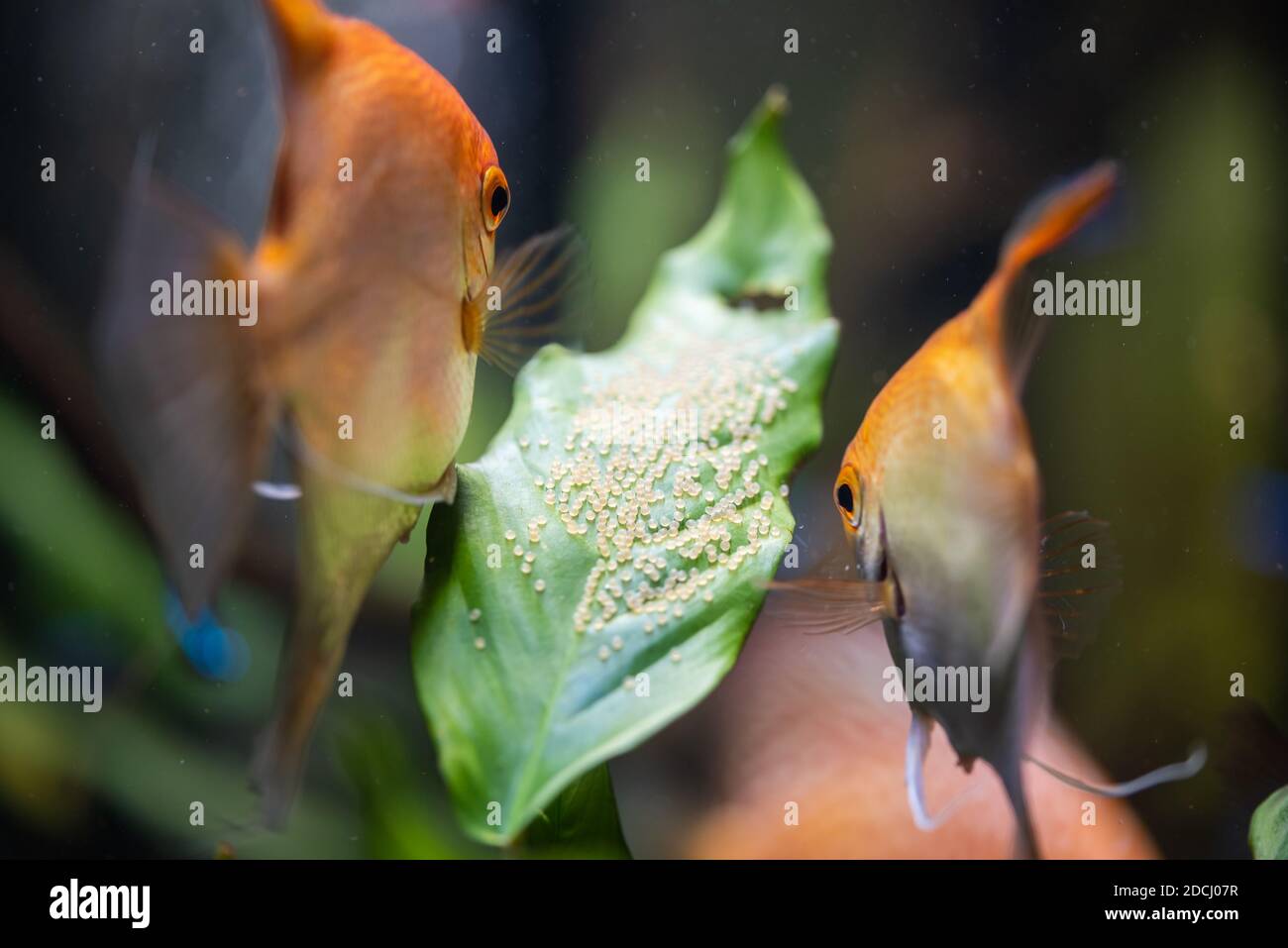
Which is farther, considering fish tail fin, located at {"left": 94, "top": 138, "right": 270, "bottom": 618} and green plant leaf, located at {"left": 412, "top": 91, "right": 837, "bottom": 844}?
green plant leaf, located at {"left": 412, "top": 91, "right": 837, "bottom": 844}

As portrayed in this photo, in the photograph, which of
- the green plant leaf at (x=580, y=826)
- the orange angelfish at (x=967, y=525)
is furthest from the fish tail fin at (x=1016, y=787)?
the green plant leaf at (x=580, y=826)

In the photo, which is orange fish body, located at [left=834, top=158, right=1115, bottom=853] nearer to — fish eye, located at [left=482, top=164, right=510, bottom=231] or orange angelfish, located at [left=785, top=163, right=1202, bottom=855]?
orange angelfish, located at [left=785, top=163, right=1202, bottom=855]

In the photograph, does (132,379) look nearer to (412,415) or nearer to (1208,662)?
(412,415)

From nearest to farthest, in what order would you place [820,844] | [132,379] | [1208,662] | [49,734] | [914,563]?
1. [132,379]
2. [914,563]
3. [820,844]
4. [49,734]
5. [1208,662]

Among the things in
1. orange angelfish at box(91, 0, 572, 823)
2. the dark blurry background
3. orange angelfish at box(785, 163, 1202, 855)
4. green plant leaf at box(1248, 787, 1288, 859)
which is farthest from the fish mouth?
green plant leaf at box(1248, 787, 1288, 859)

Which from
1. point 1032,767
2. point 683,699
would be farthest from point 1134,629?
point 683,699

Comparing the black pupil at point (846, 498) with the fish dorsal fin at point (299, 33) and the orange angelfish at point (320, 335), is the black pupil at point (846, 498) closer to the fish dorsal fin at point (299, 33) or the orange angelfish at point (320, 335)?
the orange angelfish at point (320, 335)
